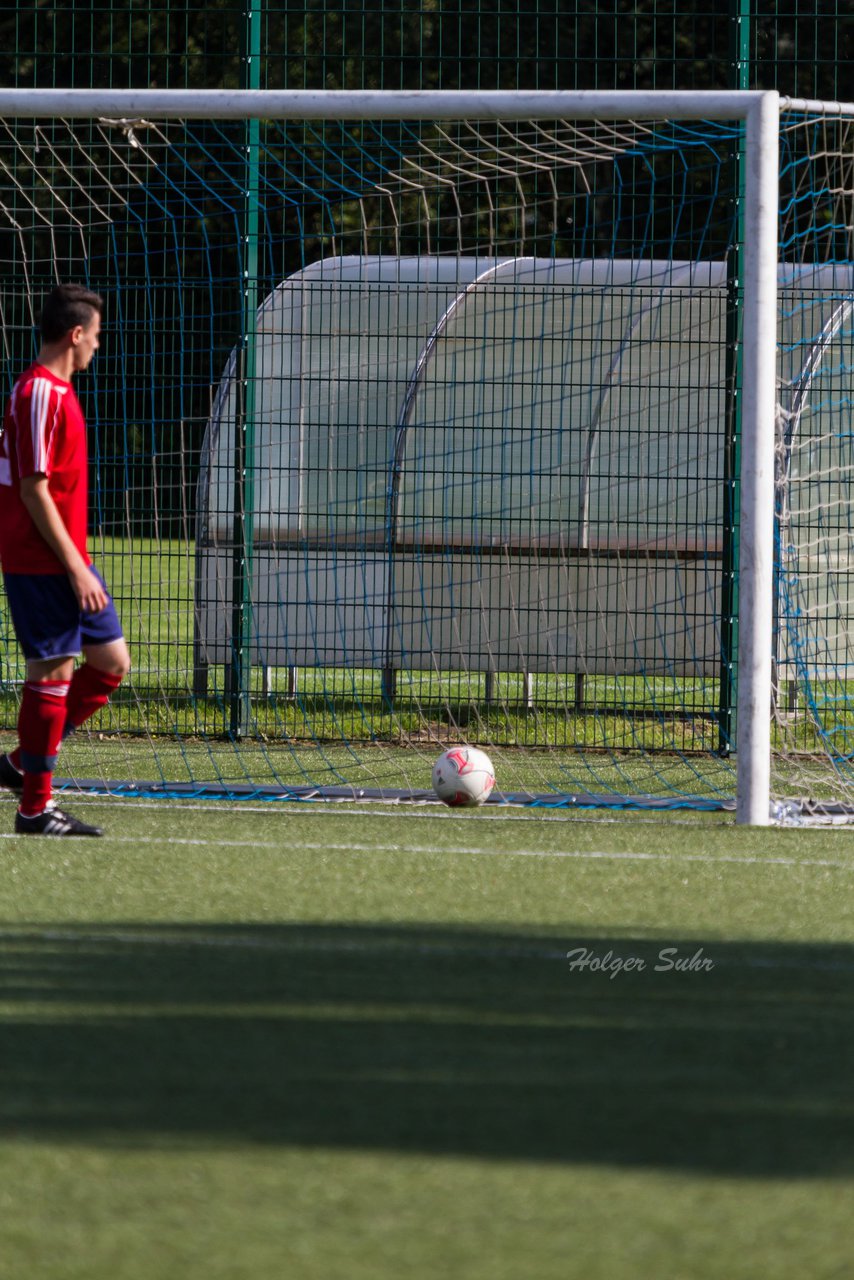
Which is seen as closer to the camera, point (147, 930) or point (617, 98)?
point (147, 930)

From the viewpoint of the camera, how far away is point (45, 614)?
20.7ft

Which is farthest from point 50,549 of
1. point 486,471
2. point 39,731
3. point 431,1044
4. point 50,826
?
point 486,471

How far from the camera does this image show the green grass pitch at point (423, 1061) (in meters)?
2.83

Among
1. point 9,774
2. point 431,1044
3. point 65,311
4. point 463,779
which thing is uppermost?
point 65,311

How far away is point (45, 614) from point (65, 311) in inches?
40.7

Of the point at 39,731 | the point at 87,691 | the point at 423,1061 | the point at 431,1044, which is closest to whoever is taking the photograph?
the point at 423,1061

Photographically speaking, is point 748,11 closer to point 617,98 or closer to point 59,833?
point 617,98

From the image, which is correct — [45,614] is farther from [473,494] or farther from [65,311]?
[473,494]

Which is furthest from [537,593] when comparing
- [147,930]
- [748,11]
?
[147,930]

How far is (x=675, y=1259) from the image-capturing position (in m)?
2.74

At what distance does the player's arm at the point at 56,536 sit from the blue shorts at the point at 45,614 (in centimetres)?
11

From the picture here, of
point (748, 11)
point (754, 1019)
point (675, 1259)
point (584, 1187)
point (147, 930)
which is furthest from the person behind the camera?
point (748, 11)

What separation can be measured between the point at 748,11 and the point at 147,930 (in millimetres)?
6020

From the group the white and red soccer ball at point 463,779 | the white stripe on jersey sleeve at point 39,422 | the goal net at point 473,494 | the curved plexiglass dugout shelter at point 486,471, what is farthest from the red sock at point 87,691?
the curved plexiglass dugout shelter at point 486,471
